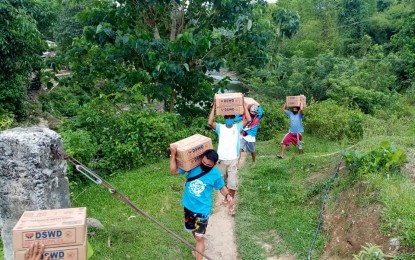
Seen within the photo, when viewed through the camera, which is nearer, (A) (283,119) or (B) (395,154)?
(B) (395,154)

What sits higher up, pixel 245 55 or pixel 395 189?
pixel 245 55

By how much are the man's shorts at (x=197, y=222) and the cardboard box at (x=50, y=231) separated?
1666 mm

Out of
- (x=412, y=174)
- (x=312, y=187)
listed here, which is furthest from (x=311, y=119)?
(x=412, y=174)

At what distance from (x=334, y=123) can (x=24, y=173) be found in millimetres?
8626

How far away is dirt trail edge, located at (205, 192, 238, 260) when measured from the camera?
4977 mm

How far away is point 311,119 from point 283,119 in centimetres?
124

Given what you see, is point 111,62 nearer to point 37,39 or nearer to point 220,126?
point 37,39

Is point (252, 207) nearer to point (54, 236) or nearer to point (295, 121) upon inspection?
point (295, 121)

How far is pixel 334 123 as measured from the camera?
417 inches

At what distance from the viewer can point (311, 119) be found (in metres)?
11.2

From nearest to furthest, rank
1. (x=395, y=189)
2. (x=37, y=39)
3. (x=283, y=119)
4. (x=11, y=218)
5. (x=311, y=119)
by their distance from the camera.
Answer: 1. (x=11, y=218)
2. (x=395, y=189)
3. (x=37, y=39)
4. (x=311, y=119)
5. (x=283, y=119)

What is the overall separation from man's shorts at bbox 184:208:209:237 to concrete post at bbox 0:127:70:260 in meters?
1.47

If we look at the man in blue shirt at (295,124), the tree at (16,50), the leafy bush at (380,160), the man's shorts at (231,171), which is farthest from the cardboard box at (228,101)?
the tree at (16,50)

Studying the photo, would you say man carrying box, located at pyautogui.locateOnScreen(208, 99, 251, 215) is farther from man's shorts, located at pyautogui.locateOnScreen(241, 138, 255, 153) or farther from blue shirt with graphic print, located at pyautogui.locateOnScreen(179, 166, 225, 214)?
man's shorts, located at pyautogui.locateOnScreen(241, 138, 255, 153)
